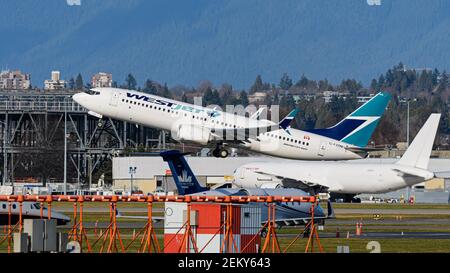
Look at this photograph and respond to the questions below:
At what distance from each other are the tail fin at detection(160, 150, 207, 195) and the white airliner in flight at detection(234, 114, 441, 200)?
2916 cm

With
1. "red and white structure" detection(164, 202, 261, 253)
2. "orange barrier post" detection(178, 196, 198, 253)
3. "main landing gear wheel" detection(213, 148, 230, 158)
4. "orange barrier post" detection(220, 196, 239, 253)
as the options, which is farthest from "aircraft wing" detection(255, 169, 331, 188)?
"orange barrier post" detection(178, 196, 198, 253)

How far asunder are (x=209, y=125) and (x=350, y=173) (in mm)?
19716

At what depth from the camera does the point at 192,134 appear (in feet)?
298

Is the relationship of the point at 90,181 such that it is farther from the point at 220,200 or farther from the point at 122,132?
the point at 220,200

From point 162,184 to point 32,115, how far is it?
36871 mm

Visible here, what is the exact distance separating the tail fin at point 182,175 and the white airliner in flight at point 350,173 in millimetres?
29157

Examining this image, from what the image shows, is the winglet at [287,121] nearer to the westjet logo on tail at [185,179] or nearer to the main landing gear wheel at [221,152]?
the main landing gear wheel at [221,152]

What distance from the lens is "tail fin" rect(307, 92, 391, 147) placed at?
354 feet

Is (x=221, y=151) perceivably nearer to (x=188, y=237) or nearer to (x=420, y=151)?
(x=420, y=151)

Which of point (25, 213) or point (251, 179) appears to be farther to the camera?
point (251, 179)

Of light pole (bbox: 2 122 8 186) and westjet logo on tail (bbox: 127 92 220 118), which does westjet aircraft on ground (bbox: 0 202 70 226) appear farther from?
light pole (bbox: 2 122 8 186)

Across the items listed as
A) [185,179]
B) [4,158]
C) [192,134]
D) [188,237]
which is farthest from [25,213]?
[4,158]

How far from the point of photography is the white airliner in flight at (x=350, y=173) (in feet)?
340
